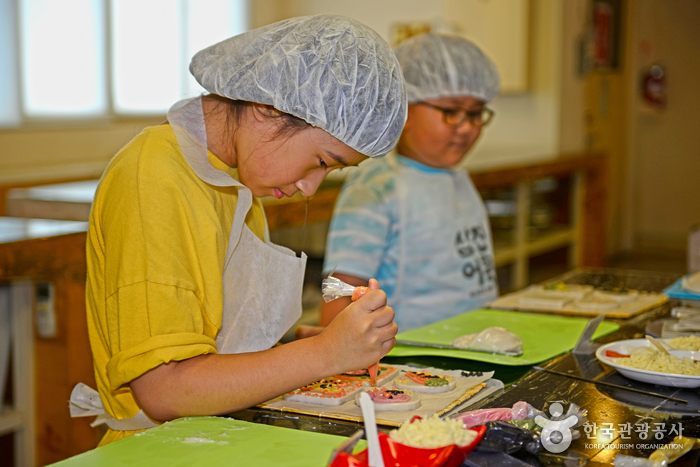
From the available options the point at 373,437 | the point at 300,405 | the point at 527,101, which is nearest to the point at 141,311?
the point at 300,405

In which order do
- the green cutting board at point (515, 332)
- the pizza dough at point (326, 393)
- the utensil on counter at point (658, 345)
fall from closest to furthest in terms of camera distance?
the pizza dough at point (326, 393) < the utensil on counter at point (658, 345) < the green cutting board at point (515, 332)

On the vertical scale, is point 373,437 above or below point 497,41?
below

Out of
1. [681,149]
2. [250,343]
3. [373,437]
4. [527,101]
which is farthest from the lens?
[681,149]

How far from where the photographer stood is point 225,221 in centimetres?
123

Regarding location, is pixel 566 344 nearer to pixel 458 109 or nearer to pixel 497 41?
pixel 458 109

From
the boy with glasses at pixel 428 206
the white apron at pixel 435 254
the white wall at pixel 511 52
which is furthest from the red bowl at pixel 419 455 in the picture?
the white wall at pixel 511 52

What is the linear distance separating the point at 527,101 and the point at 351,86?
14.8 ft

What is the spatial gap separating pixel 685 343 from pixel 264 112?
892mm

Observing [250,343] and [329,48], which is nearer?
[329,48]

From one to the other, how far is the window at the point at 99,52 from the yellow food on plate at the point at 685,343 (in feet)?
11.7

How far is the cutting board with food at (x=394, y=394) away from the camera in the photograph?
3.54 ft

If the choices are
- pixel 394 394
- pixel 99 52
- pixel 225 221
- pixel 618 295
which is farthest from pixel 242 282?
pixel 99 52

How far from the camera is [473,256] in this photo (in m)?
2.09

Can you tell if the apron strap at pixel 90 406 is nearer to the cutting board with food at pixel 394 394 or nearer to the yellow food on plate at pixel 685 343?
the cutting board with food at pixel 394 394
